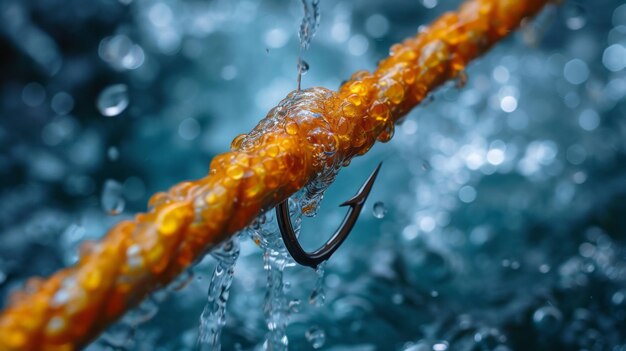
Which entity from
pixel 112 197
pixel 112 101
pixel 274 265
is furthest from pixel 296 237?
pixel 112 101

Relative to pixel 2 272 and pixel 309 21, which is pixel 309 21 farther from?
pixel 2 272

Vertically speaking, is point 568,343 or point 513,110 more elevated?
point 513,110

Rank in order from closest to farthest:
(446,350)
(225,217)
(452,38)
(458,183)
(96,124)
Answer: (225,217) < (452,38) < (446,350) < (458,183) < (96,124)

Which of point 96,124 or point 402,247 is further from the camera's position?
point 96,124

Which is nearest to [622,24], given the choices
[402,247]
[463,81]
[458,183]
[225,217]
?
[458,183]

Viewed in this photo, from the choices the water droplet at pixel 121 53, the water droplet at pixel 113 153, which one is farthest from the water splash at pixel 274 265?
the water droplet at pixel 121 53

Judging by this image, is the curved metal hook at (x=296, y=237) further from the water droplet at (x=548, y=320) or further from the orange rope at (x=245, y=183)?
the water droplet at (x=548, y=320)

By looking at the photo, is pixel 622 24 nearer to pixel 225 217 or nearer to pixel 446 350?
pixel 446 350
